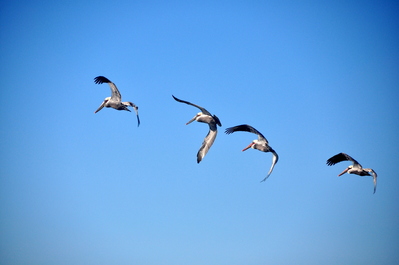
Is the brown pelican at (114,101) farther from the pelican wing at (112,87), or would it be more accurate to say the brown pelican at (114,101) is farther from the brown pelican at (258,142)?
the brown pelican at (258,142)

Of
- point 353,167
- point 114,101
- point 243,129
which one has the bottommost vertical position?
point 243,129

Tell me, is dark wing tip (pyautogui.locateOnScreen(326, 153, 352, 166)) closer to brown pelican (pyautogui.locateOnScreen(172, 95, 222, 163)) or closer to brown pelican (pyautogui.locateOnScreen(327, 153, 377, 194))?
brown pelican (pyautogui.locateOnScreen(327, 153, 377, 194))

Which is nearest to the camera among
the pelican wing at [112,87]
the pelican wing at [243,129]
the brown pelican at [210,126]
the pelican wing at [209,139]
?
the pelican wing at [243,129]

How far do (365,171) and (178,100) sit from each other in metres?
16.2

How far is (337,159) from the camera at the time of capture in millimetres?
33219

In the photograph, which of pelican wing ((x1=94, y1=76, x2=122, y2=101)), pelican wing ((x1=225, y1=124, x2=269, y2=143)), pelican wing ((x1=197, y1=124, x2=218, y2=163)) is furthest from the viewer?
pelican wing ((x1=94, y1=76, x2=122, y2=101))

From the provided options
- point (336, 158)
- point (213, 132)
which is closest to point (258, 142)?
point (213, 132)

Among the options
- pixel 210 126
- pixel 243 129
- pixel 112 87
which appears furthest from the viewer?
pixel 112 87

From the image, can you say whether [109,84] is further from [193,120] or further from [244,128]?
[244,128]

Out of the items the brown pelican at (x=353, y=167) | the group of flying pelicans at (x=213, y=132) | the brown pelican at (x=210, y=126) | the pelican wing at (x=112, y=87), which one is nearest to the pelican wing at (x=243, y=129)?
the group of flying pelicans at (x=213, y=132)

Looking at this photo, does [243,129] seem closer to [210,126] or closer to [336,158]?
[210,126]

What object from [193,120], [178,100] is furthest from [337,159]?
[178,100]

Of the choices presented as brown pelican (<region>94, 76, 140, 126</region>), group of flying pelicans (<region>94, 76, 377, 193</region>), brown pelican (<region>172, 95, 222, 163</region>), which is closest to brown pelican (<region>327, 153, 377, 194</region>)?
group of flying pelicans (<region>94, 76, 377, 193</region>)

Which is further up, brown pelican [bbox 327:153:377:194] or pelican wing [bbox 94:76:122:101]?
pelican wing [bbox 94:76:122:101]
